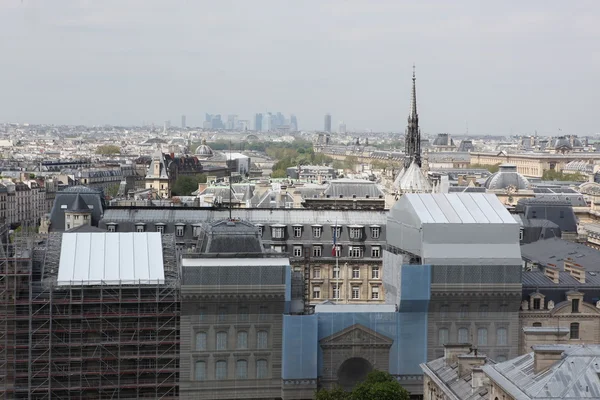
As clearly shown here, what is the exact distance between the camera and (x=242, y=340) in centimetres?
6425

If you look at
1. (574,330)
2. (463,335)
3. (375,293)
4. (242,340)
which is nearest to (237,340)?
(242,340)

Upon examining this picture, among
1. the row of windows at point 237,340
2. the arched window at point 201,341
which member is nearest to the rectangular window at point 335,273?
the row of windows at point 237,340

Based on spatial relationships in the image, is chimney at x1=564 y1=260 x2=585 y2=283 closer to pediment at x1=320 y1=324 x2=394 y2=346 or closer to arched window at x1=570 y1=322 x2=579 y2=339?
arched window at x1=570 y1=322 x2=579 y2=339

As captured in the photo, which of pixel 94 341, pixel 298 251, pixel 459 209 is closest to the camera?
pixel 94 341

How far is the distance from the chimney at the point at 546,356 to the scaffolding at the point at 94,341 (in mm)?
24348

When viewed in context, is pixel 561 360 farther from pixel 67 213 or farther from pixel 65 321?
pixel 67 213

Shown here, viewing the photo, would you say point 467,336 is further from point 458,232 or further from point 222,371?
point 222,371

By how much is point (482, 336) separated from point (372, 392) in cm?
1030

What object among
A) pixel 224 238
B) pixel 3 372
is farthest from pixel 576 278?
pixel 3 372

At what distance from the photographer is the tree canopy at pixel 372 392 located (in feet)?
195

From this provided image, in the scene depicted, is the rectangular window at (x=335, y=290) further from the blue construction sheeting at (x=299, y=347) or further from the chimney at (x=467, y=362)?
the chimney at (x=467, y=362)

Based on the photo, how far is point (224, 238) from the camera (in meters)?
65.3

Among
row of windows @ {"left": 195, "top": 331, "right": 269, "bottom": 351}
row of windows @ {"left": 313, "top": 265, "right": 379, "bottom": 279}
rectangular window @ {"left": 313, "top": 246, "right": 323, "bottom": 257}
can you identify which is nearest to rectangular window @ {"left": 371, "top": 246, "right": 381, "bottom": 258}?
row of windows @ {"left": 313, "top": 265, "right": 379, "bottom": 279}

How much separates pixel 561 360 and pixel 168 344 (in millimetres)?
25510
